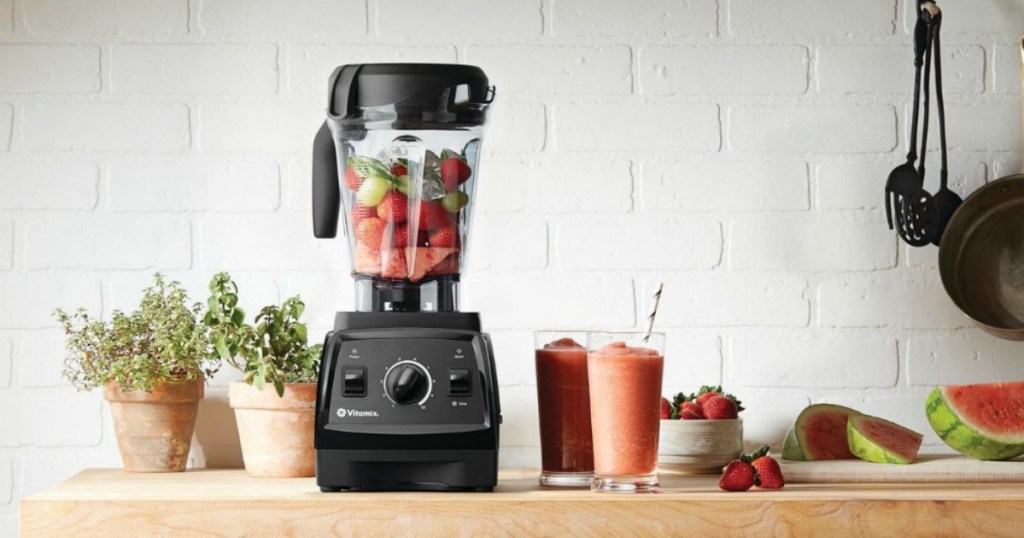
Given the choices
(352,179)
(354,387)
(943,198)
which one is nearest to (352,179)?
(352,179)

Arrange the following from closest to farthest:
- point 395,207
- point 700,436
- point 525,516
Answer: point 525,516, point 395,207, point 700,436

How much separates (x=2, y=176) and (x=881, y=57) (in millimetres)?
1584

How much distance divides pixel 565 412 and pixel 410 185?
0.41m

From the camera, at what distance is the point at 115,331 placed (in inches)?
73.0

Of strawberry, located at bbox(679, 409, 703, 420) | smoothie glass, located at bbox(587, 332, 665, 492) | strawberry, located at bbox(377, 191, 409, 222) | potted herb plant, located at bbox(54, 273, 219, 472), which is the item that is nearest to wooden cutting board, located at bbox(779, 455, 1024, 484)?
strawberry, located at bbox(679, 409, 703, 420)

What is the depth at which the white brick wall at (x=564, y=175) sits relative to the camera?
2020 mm

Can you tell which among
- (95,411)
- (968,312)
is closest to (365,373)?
(95,411)

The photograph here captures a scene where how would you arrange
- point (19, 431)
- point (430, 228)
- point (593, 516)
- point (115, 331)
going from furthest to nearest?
point (19, 431)
point (115, 331)
point (430, 228)
point (593, 516)

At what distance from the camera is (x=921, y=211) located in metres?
2.01

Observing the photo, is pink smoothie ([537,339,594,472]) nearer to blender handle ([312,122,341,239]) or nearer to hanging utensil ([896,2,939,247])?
blender handle ([312,122,341,239])

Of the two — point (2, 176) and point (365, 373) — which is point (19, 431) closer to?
point (2, 176)

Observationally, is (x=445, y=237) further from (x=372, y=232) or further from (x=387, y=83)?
(x=387, y=83)

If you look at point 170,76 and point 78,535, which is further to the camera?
point 170,76

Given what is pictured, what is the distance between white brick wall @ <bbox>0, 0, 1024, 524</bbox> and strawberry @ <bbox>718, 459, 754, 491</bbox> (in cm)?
42
